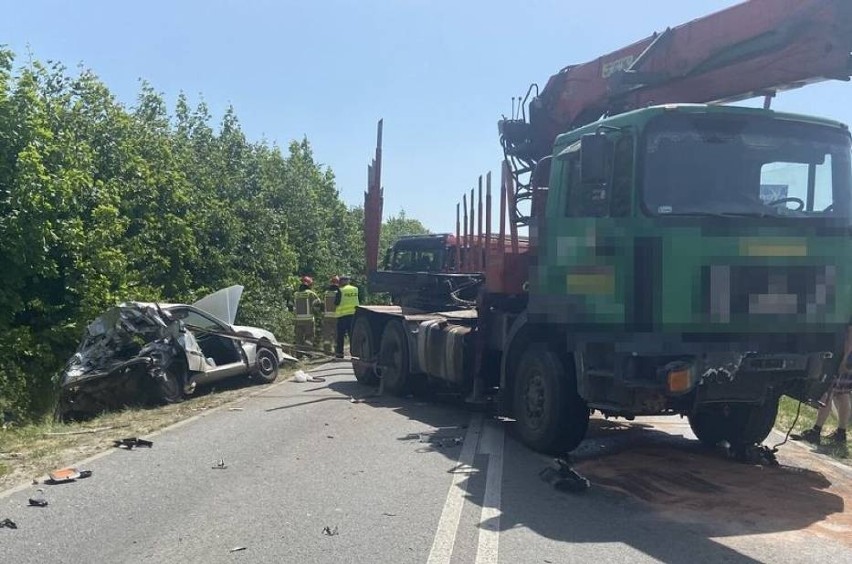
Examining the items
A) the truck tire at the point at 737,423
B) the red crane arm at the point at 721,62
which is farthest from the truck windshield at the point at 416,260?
the truck tire at the point at 737,423

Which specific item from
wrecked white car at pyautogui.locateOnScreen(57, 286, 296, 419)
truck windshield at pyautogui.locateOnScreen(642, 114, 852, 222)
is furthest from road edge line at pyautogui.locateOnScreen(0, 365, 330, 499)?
truck windshield at pyautogui.locateOnScreen(642, 114, 852, 222)

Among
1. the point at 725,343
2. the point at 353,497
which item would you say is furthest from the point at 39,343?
the point at 725,343

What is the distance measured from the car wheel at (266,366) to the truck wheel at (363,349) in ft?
4.61

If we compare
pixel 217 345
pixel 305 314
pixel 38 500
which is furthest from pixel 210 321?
pixel 38 500

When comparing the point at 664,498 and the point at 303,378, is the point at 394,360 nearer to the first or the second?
the point at 303,378

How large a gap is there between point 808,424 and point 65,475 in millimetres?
8584

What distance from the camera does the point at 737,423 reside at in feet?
27.1

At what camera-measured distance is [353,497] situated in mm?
6574

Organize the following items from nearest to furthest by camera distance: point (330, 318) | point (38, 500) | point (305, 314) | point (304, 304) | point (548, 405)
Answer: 1. point (38, 500)
2. point (548, 405)
3. point (304, 304)
4. point (305, 314)
5. point (330, 318)

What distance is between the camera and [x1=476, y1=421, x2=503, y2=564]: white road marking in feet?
17.3

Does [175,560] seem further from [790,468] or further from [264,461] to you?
[790,468]

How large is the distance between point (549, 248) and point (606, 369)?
4.78 feet

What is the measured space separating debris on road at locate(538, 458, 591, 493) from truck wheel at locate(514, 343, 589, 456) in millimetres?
752

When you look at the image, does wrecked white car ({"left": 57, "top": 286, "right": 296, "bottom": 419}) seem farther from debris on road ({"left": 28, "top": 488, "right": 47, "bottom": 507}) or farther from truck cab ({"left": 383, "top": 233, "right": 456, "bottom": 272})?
debris on road ({"left": 28, "top": 488, "right": 47, "bottom": 507})
